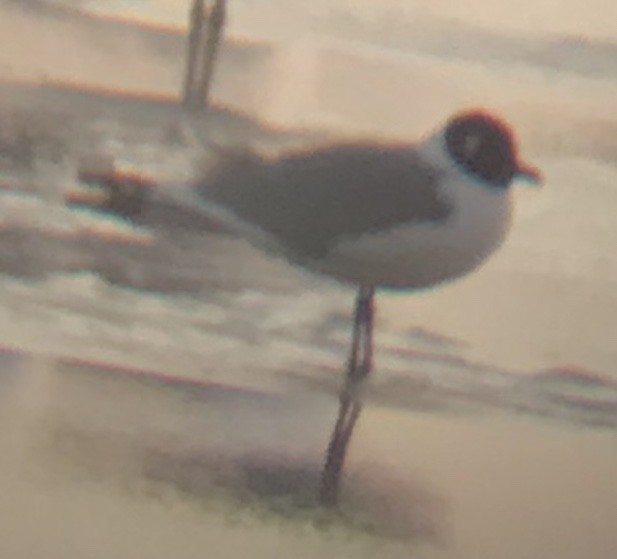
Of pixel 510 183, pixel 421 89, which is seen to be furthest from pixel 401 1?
pixel 510 183

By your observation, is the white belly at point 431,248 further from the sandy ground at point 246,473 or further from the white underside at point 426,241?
the sandy ground at point 246,473

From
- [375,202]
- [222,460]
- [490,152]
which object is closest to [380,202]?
[375,202]

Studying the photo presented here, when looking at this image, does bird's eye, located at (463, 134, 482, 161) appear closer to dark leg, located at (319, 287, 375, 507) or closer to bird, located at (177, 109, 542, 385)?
bird, located at (177, 109, 542, 385)

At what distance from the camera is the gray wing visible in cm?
111

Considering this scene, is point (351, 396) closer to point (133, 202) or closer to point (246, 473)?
point (246, 473)

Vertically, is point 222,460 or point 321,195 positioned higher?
point 321,195

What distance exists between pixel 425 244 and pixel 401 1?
0.66 feet

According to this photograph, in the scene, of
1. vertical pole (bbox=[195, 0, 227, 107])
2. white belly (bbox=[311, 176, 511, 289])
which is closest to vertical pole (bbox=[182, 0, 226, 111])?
vertical pole (bbox=[195, 0, 227, 107])


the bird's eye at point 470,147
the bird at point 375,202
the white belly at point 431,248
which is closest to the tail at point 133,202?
the bird at point 375,202

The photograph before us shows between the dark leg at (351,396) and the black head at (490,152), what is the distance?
0.44 ft

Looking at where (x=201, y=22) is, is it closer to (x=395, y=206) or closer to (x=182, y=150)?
(x=182, y=150)

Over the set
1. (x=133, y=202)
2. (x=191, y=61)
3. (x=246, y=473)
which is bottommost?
(x=246, y=473)

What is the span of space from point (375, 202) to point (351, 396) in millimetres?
168

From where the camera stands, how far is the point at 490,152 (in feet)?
3.74
